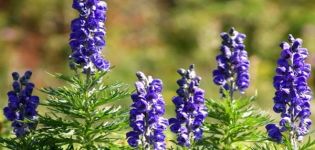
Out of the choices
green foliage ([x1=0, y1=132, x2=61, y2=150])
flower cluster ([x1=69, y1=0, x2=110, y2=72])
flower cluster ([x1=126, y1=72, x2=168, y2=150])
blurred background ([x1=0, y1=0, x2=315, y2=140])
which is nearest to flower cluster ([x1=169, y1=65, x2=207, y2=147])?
flower cluster ([x1=126, y1=72, x2=168, y2=150])

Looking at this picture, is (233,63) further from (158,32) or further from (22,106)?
(158,32)

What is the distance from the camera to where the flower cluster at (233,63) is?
5.77 metres

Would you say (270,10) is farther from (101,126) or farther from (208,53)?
(101,126)

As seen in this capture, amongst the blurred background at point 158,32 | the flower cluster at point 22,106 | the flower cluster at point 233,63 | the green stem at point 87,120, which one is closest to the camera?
the flower cluster at point 233,63

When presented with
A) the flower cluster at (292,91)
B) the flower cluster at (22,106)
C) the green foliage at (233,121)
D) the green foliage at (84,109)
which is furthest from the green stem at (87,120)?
the flower cluster at (292,91)

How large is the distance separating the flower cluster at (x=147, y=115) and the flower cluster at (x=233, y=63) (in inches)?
23.5

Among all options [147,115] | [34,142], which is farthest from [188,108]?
[34,142]

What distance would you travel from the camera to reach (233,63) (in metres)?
5.78

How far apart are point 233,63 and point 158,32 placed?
17.4 meters

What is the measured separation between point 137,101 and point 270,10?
60.5 feet

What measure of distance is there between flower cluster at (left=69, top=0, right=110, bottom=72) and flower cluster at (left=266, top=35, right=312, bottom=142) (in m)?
1.24

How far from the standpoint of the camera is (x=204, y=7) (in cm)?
2381

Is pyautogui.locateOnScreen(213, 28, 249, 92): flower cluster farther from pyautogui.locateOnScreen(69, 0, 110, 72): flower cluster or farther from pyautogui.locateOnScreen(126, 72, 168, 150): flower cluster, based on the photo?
pyautogui.locateOnScreen(69, 0, 110, 72): flower cluster

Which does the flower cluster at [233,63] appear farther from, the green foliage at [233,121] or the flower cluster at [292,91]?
the flower cluster at [292,91]
